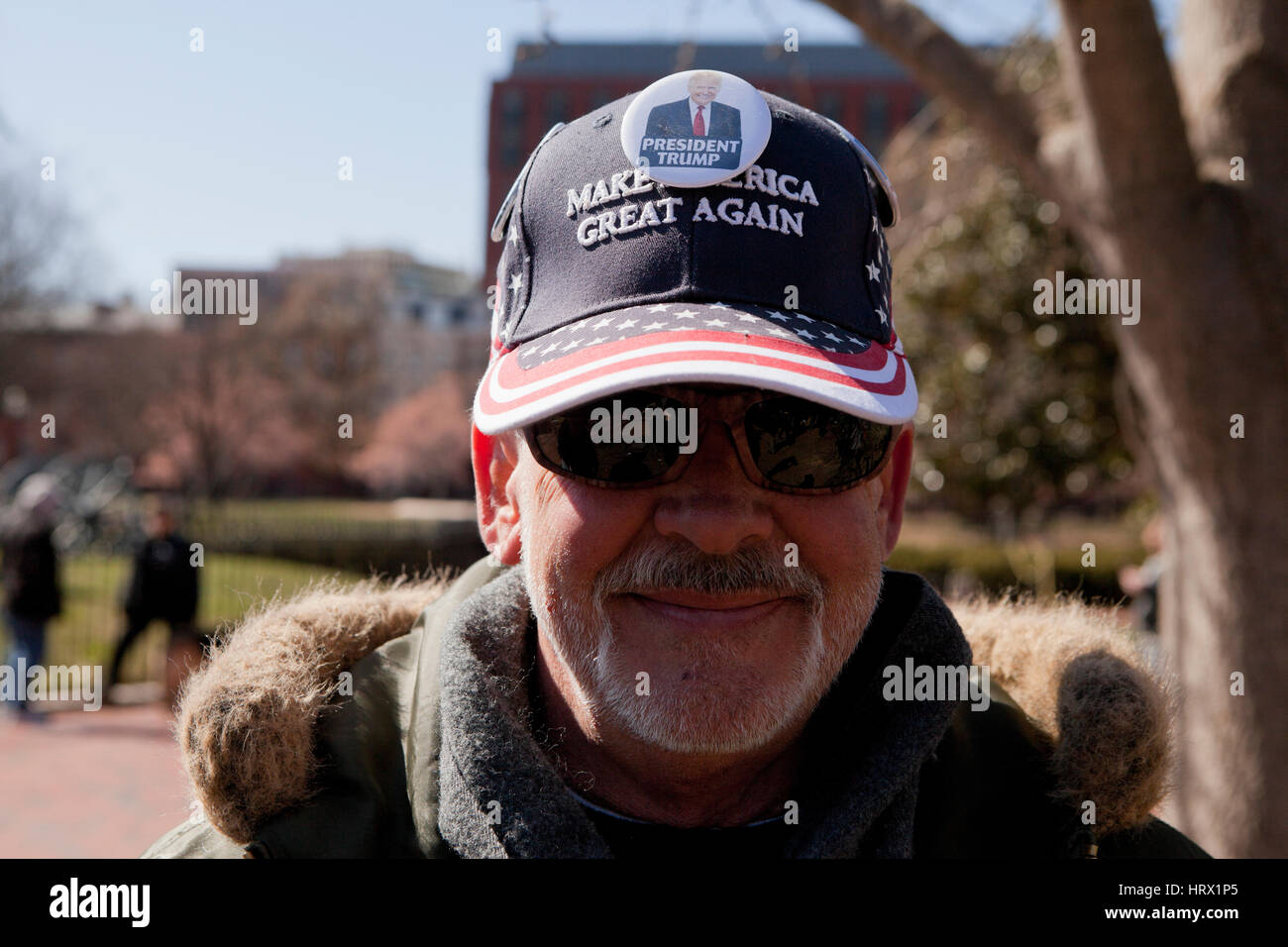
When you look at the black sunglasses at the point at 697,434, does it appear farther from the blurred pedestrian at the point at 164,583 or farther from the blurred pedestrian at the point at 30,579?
the blurred pedestrian at the point at 30,579

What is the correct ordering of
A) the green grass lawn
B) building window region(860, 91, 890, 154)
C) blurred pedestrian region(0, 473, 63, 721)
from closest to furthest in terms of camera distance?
blurred pedestrian region(0, 473, 63, 721) → the green grass lawn → building window region(860, 91, 890, 154)

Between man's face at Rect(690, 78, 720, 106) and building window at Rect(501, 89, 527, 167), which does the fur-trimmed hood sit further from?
building window at Rect(501, 89, 527, 167)

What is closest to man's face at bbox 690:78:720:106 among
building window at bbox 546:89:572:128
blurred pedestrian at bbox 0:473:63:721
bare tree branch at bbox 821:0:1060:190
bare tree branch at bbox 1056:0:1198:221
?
bare tree branch at bbox 1056:0:1198:221

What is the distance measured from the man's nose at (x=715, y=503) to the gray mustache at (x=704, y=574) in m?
0.02

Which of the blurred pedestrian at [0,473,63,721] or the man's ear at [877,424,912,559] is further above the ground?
the man's ear at [877,424,912,559]

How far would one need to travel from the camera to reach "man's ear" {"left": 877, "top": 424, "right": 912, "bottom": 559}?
194cm

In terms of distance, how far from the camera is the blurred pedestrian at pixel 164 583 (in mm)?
9234

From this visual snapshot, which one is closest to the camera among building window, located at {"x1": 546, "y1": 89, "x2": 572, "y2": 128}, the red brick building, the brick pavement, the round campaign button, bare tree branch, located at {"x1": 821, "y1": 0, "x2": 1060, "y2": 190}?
the round campaign button

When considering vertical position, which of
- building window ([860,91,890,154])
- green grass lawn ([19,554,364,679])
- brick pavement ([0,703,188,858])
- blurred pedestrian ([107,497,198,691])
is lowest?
brick pavement ([0,703,188,858])

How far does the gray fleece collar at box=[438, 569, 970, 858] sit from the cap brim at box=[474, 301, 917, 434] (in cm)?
42

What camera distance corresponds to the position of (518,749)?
171 cm

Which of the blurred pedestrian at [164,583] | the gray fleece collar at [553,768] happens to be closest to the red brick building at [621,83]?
the blurred pedestrian at [164,583]

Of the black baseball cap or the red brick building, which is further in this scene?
the red brick building

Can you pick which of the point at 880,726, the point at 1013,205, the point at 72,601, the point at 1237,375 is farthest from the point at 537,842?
the point at 72,601
